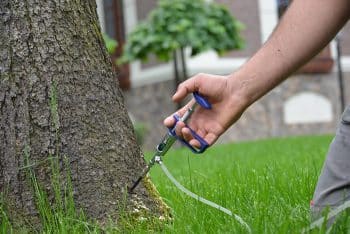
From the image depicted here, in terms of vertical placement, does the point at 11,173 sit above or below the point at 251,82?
below

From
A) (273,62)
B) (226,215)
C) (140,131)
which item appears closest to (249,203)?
(226,215)

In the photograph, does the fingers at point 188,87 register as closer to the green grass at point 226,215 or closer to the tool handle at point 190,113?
the tool handle at point 190,113

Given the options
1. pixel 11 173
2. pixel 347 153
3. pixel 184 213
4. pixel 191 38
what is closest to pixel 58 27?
pixel 11 173

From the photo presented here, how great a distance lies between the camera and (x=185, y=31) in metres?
9.72

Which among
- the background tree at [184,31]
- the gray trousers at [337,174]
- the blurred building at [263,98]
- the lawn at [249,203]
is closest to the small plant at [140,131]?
the blurred building at [263,98]

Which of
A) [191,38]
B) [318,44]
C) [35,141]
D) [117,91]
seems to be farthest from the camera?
[191,38]

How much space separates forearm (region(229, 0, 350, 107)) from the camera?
57.1 inches

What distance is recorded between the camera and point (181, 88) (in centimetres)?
162

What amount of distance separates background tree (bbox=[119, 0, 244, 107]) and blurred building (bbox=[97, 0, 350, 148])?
1.09 m

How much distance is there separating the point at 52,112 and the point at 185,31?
304 inches

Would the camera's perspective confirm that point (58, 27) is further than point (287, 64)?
Yes

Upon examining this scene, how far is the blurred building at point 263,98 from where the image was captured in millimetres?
11141

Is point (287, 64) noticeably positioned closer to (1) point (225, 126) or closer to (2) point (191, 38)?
(1) point (225, 126)

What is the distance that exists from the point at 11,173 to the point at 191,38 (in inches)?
300
